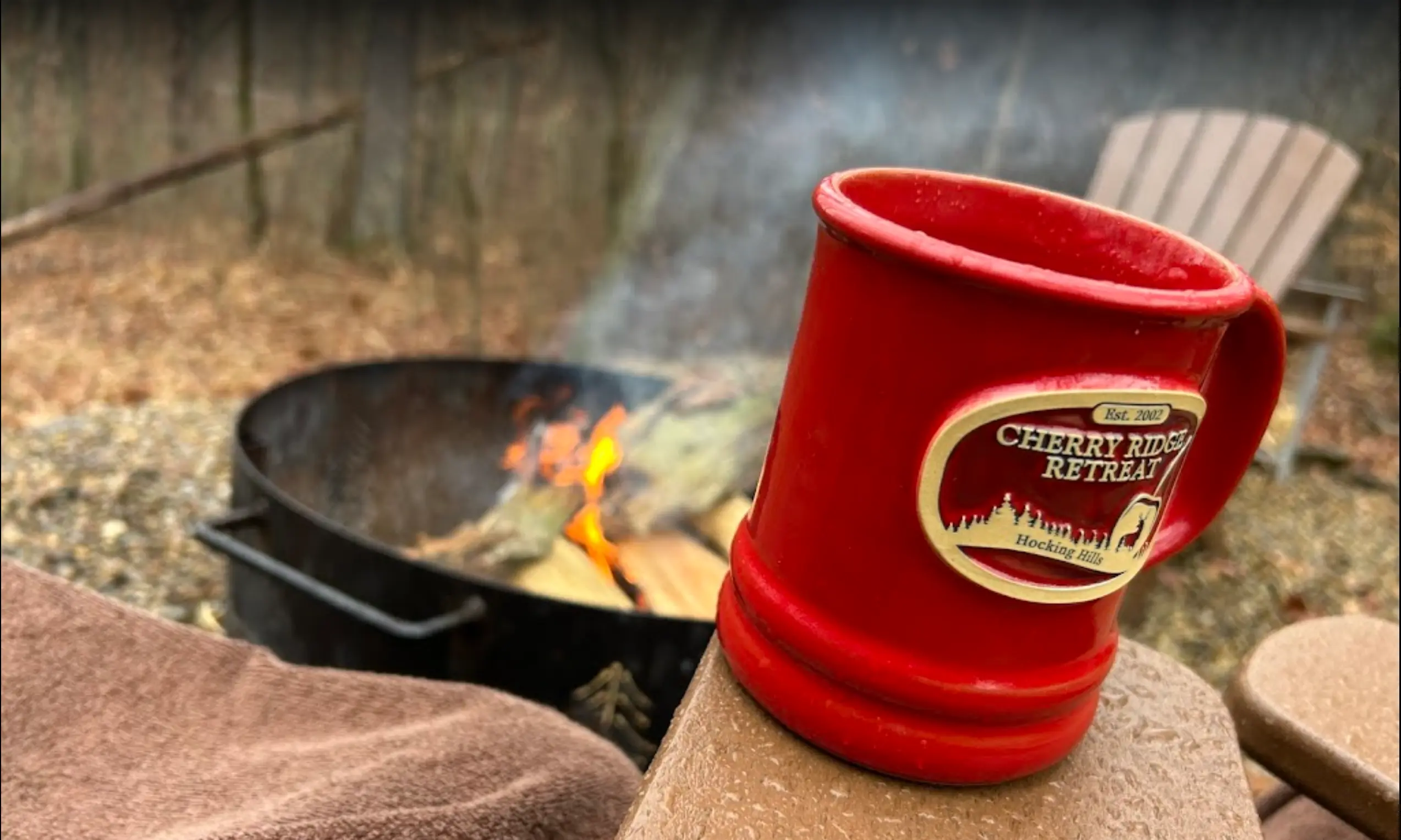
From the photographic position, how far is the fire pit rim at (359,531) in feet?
4.09

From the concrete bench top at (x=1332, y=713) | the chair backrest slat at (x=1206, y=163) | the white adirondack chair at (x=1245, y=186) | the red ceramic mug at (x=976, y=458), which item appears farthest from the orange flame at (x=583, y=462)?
the chair backrest slat at (x=1206, y=163)

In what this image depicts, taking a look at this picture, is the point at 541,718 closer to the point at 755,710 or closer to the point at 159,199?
the point at 755,710

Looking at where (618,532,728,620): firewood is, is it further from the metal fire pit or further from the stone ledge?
the stone ledge

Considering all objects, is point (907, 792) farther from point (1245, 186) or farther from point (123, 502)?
point (1245, 186)

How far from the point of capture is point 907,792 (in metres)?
0.55

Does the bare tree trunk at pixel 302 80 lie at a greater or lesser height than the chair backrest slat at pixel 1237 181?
lesser

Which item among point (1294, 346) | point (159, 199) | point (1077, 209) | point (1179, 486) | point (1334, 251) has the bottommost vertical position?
point (159, 199)

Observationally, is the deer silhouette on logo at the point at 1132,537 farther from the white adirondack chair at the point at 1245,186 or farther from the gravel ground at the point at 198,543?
the white adirondack chair at the point at 1245,186

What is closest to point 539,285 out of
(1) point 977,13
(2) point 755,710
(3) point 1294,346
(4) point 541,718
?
(1) point 977,13

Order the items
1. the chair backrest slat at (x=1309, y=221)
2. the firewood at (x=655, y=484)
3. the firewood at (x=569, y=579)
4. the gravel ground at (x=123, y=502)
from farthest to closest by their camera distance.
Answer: the chair backrest slat at (x=1309, y=221) → the gravel ground at (x=123, y=502) → the firewood at (x=655, y=484) → the firewood at (x=569, y=579)

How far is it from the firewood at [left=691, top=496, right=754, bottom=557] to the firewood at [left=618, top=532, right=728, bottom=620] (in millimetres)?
20

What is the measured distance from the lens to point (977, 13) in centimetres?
318

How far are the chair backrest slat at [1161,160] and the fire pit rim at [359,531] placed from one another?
158 cm

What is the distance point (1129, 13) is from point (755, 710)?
315cm
